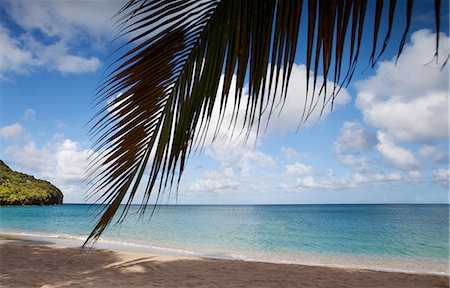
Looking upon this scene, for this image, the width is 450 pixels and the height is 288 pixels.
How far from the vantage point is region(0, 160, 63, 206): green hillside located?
6304 centimetres

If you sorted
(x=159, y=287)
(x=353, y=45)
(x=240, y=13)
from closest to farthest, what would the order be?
(x=353, y=45) < (x=240, y=13) < (x=159, y=287)

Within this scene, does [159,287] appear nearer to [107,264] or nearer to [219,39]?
[107,264]

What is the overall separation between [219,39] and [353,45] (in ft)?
0.95

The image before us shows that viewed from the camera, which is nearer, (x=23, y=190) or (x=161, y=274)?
(x=161, y=274)

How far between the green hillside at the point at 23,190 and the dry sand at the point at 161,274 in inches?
2227

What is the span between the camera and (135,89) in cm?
100

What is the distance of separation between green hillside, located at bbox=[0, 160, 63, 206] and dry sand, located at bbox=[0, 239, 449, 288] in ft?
186

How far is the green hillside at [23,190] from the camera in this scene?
6304 centimetres

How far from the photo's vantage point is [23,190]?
240 ft

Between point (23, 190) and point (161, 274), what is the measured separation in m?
75.9

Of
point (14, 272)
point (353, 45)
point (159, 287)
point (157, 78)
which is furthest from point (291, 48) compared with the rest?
point (14, 272)

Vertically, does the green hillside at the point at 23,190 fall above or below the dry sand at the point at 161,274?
above

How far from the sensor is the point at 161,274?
8352mm

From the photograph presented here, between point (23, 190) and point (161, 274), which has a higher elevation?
point (23, 190)
